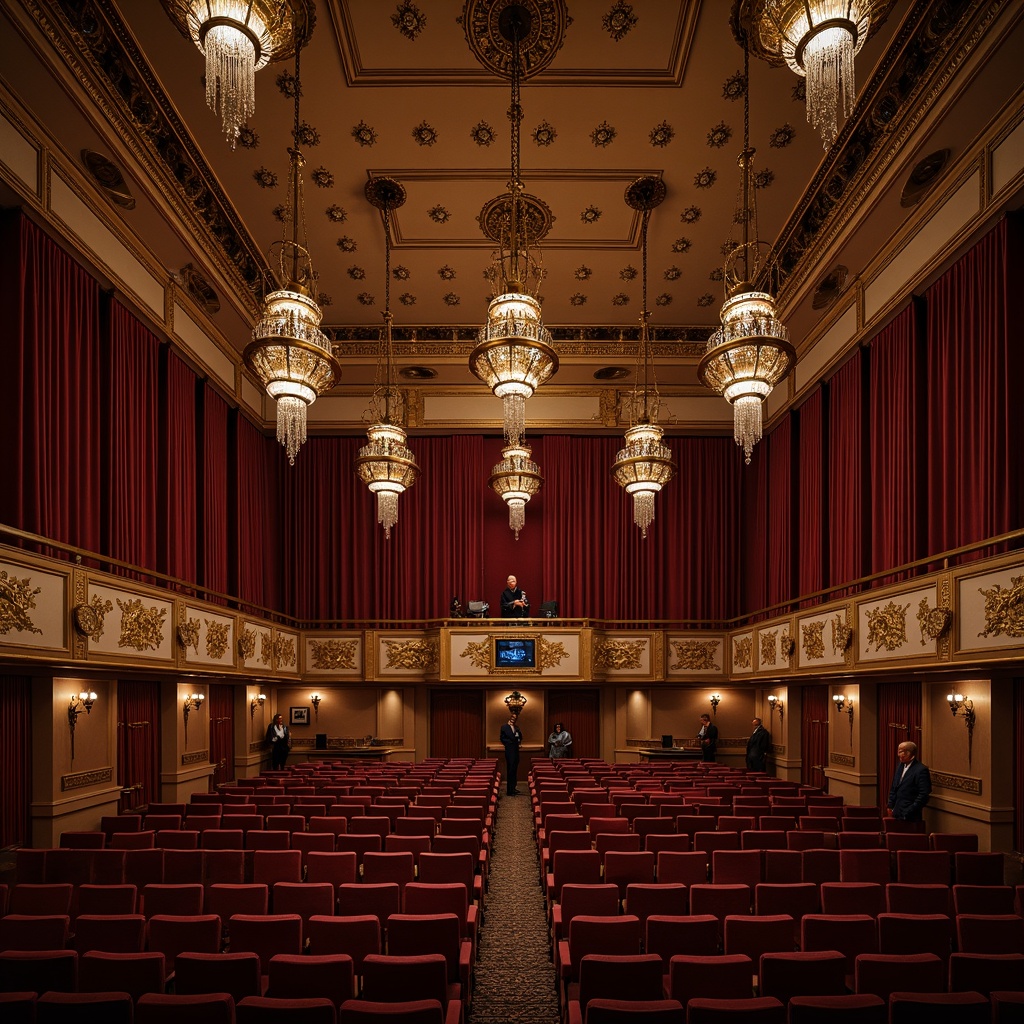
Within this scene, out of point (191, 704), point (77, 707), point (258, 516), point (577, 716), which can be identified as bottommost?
point (577, 716)

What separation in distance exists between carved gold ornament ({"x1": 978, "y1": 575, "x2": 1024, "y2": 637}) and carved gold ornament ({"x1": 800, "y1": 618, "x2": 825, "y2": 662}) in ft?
14.0

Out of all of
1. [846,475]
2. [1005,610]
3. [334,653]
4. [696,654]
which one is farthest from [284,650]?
[1005,610]

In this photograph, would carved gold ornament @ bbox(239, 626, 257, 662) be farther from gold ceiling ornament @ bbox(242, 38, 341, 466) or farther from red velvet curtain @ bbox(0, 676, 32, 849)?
gold ceiling ornament @ bbox(242, 38, 341, 466)

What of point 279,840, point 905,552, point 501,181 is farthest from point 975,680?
point 501,181

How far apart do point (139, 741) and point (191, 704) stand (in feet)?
5.17

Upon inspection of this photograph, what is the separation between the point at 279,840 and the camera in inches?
267

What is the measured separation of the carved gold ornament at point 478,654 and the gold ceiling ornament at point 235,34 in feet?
41.1

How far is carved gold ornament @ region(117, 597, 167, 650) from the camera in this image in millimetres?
9203

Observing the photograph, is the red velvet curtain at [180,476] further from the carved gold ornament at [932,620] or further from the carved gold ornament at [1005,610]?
the carved gold ornament at [1005,610]

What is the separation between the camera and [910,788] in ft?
27.6

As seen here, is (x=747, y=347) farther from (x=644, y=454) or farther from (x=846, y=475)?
(x=846, y=475)

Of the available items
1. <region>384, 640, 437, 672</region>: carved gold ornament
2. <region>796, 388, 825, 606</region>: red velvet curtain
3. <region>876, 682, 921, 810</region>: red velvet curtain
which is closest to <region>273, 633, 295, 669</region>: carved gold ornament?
<region>384, 640, 437, 672</region>: carved gold ornament

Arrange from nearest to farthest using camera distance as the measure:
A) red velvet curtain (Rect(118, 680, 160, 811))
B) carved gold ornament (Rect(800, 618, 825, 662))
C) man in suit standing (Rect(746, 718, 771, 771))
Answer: red velvet curtain (Rect(118, 680, 160, 811)), carved gold ornament (Rect(800, 618, 825, 662)), man in suit standing (Rect(746, 718, 771, 771))

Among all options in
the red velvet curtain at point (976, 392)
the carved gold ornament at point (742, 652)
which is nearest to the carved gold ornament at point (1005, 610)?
the red velvet curtain at point (976, 392)
